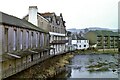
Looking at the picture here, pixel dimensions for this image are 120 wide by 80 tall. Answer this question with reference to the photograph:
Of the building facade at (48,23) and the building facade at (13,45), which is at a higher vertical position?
the building facade at (48,23)

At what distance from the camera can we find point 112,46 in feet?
318

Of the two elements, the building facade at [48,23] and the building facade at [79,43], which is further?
the building facade at [79,43]

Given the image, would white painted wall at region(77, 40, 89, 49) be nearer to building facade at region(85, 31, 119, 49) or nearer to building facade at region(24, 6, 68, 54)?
building facade at region(85, 31, 119, 49)

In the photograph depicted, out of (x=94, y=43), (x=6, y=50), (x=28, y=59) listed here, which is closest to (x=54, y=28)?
(x=28, y=59)

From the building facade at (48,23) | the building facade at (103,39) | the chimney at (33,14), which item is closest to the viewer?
the chimney at (33,14)

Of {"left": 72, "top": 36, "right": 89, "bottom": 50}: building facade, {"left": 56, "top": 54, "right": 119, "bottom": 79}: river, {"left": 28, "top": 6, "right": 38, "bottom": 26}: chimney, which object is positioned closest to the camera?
{"left": 56, "top": 54, "right": 119, "bottom": 79}: river

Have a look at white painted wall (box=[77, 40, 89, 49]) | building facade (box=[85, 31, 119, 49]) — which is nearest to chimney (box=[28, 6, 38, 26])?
white painted wall (box=[77, 40, 89, 49])

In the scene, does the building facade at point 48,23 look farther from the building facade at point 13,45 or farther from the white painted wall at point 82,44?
the white painted wall at point 82,44

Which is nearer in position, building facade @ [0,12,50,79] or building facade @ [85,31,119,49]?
building facade @ [0,12,50,79]

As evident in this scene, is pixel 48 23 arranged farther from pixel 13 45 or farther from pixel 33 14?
pixel 13 45

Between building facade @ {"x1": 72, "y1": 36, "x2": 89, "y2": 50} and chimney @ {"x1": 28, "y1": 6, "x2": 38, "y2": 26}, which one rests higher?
chimney @ {"x1": 28, "y1": 6, "x2": 38, "y2": 26}

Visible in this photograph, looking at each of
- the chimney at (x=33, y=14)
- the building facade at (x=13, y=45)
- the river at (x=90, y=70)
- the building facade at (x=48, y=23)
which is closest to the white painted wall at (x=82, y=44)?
the building facade at (x=48, y=23)

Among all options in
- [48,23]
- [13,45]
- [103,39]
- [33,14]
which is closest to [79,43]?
[103,39]

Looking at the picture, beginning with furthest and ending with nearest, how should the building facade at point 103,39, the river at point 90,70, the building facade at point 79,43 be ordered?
the building facade at point 103,39, the building facade at point 79,43, the river at point 90,70
